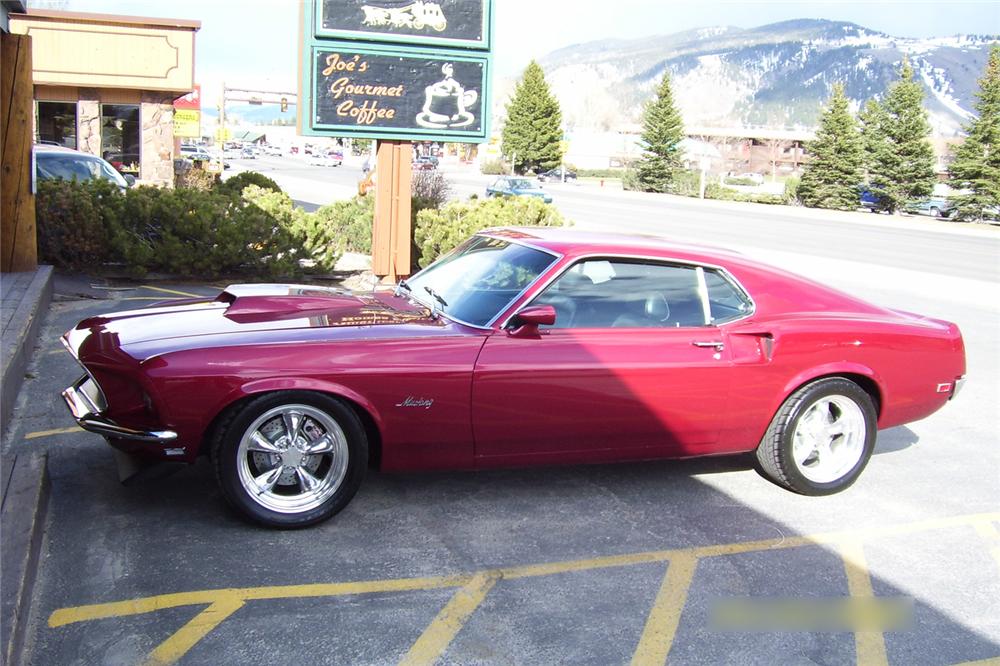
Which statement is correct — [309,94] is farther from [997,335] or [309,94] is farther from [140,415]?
[997,335]

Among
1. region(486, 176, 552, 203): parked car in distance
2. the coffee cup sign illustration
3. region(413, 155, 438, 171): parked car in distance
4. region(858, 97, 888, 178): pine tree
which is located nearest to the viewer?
the coffee cup sign illustration

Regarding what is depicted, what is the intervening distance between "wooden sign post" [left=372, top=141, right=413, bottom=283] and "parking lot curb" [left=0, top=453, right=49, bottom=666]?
7955 mm

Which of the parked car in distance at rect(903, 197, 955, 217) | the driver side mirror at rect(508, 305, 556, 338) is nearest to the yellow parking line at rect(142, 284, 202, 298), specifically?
the driver side mirror at rect(508, 305, 556, 338)

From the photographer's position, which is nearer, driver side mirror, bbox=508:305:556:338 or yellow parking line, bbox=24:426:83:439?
driver side mirror, bbox=508:305:556:338

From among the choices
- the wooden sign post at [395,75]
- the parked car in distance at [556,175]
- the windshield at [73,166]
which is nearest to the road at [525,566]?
the wooden sign post at [395,75]

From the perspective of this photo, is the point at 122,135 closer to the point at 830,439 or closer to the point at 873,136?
the point at 830,439

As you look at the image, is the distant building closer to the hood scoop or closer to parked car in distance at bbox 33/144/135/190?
parked car in distance at bbox 33/144/135/190

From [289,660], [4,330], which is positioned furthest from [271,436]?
[4,330]

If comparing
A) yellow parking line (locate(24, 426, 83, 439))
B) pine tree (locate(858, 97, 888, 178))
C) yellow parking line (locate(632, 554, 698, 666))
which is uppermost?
pine tree (locate(858, 97, 888, 178))

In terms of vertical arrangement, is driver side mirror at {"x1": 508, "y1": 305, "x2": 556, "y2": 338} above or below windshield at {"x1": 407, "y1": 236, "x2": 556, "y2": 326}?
below

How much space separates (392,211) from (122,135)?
648 inches

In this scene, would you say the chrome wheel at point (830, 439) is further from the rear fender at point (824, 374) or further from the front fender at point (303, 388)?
the front fender at point (303, 388)

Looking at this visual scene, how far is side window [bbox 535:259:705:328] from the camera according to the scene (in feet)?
17.0

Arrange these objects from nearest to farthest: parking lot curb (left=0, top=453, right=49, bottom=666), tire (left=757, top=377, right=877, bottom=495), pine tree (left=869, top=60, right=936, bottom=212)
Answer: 1. parking lot curb (left=0, top=453, right=49, bottom=666)
2. tire (left=757, top=377, right=877, bottom=495)
3. pine tree (left=869, top=60, right=936, bottom=212)
